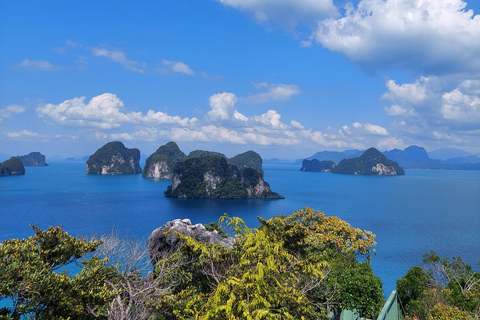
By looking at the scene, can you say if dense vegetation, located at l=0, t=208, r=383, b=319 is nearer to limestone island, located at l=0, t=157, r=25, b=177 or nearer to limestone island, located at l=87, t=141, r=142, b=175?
limestone island, located at l=0, t=157, r=25, b=177

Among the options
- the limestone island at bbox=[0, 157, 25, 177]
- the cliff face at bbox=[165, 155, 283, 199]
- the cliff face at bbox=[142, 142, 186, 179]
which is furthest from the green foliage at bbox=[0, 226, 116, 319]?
the limestone island at bbox=[0, 157, 25, 177]

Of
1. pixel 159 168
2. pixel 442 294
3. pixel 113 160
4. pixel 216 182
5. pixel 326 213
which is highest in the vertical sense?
pixel 113 160

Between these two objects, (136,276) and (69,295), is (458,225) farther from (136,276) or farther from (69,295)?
(69,295)

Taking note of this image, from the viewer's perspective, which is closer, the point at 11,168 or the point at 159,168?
the point at 11,168

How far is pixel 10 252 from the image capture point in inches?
288

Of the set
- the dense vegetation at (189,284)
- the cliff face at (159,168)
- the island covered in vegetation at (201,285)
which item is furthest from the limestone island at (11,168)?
the island covered in vegetation at (201,285)

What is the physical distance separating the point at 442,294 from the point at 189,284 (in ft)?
43.1

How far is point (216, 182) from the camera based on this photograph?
103438 mm

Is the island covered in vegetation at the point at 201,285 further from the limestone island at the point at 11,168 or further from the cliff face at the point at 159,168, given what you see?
the limestone island at the point at 11,168

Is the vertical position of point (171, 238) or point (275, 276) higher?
point (275, 276)

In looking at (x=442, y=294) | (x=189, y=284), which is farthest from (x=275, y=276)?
(x=442, y=294)

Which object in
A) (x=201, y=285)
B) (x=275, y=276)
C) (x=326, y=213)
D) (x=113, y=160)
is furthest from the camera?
(x=113, y=160)

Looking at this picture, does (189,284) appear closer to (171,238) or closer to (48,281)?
(48,281)

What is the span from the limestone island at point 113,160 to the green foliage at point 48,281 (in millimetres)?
184246
